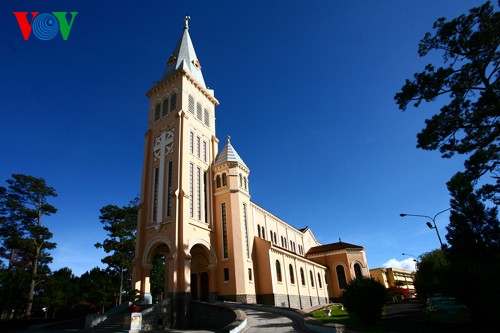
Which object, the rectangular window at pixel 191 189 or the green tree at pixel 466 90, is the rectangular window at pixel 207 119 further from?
the green tree at pixel 466 90

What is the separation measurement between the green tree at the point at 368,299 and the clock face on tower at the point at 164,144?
19895 mm

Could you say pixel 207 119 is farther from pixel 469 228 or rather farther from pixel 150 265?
pixel 469 228

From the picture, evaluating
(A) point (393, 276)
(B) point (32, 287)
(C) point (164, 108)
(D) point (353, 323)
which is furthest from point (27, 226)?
(A) point (393, 276)

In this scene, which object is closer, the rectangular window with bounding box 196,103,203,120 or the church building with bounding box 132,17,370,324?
the church building with bounding box 132,17,370,324

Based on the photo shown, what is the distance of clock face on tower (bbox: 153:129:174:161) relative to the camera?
27.6 meters

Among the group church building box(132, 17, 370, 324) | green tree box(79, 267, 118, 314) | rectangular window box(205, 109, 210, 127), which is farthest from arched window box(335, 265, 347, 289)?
green tree box(79, 267, 118, 314)

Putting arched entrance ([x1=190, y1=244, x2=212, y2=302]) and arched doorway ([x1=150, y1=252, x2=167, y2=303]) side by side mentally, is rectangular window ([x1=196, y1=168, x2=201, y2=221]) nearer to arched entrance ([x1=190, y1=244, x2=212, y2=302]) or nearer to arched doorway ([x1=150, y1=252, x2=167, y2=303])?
arched entrance ([x1=190, y1=244, x2=212, y2=302])

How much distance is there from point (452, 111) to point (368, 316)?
9.93 metres

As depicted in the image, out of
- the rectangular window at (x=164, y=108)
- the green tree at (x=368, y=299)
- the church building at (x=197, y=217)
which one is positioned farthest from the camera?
the rectangular window at (x=164, y=108)

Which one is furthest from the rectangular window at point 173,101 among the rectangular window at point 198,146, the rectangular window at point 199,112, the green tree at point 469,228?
the green tree at point 469,228

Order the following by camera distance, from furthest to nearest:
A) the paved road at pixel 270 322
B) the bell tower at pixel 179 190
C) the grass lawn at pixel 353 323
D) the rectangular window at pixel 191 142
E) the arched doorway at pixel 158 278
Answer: the arched doorway at pixel 158 278, the rectangular window at pixel 191 142, the bell tower at pixel 179 190, the paved road at pixel 270 322, the grass lawn at pixel 353 323

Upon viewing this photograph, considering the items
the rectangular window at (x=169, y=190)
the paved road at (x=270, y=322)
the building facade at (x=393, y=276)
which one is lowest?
the paved road at (x=270, y=322)

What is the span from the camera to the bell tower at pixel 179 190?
22.5 m

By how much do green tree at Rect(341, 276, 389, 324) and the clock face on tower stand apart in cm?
1989
